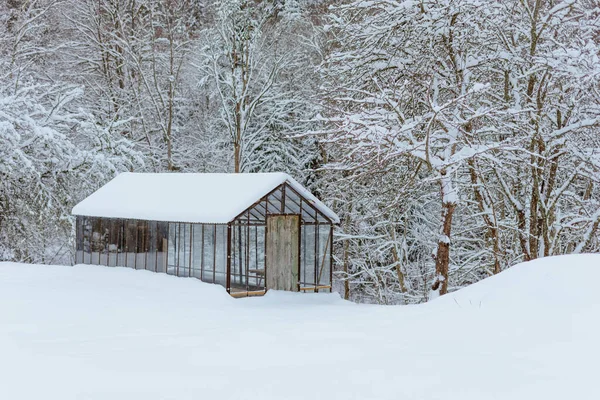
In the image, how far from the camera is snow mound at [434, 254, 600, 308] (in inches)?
312

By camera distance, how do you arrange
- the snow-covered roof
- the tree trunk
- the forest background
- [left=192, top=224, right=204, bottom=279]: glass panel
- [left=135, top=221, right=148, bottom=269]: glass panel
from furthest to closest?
[left=135, top=221, right=148, bottom=269]: glass panel, [left=192, top=224, right=204, bottom=279]: glass panel, the snow-covered roof, the tree trunk, the forest background

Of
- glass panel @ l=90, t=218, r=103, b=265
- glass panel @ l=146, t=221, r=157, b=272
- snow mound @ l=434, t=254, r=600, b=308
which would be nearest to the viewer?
snow mound @ l=434, t=254, r=600, b=308

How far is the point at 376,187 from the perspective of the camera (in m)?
16.3

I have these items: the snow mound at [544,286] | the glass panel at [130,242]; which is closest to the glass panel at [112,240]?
the glass panel at [130,242]

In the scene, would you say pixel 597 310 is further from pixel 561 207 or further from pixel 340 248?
pixel 340 248

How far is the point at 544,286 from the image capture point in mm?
8320

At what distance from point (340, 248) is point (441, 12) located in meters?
12.6

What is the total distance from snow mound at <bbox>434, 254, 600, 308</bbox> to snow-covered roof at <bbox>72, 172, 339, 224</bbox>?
6.52 meters

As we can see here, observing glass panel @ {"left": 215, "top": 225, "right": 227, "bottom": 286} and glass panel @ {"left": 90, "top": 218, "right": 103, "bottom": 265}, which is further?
glass panel @ {"left": 90, "top": 218, "right": 103, "bottom": 265}

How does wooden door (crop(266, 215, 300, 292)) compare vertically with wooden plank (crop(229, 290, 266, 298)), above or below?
above

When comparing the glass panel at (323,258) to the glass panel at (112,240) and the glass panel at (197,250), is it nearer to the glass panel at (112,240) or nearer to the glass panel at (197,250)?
the glass panel at (197,250)

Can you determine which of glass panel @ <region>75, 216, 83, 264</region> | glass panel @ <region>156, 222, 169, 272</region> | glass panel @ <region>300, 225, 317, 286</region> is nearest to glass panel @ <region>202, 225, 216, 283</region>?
glass panel @ <region>156, 222, 169, 272</region>

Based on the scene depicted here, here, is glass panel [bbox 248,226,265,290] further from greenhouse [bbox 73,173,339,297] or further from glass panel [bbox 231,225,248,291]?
glass panel [bbox 231,225,248,291]

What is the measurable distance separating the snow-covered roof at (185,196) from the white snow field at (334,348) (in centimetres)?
326
